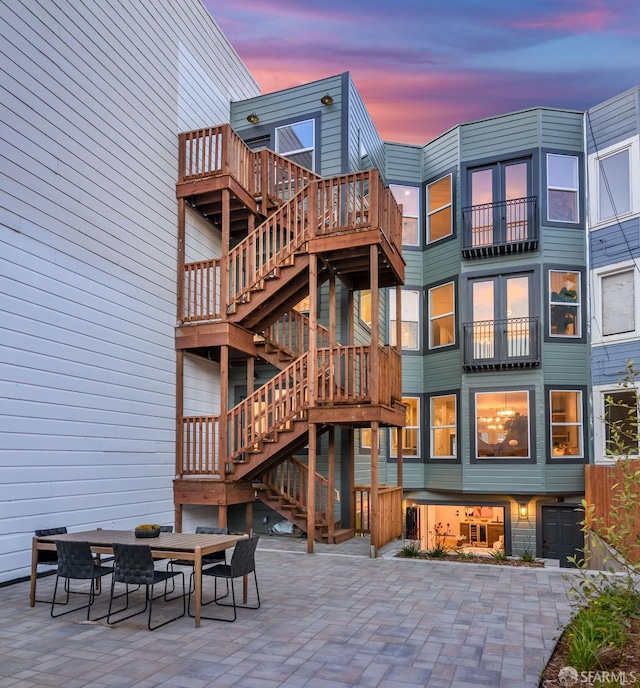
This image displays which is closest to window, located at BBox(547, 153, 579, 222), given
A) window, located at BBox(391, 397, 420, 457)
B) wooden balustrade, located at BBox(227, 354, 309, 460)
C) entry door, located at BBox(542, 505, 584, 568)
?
window, located at BBox(391, 397, 420, 457)

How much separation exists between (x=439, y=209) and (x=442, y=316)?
2763mm

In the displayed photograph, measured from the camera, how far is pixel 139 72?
428 inches

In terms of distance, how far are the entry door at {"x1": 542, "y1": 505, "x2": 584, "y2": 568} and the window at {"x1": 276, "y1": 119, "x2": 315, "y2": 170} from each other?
9261mm

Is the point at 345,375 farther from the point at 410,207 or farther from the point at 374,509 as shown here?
the point at 410,207

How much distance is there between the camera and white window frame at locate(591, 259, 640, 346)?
13086 mm

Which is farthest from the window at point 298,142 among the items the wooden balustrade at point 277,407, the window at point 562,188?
the window at point 562,188

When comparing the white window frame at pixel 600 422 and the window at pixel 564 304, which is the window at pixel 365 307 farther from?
the white window frame at pixel 600 422

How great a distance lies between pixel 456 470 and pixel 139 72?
10.7m

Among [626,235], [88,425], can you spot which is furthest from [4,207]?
[626,235]

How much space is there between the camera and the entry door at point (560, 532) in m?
13.4

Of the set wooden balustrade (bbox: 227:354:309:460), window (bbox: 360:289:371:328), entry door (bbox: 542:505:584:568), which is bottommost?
entry door (bbox: 542:505:584:568)

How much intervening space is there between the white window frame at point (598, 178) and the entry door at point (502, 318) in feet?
6.64

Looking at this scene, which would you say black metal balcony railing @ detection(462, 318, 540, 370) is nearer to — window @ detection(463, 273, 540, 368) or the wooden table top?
window @ detection(463, 273, 540, 368)

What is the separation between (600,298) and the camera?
1380 centimetres
